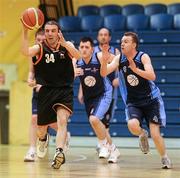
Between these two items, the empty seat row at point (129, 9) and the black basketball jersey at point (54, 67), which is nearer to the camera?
the black basketball jersey at point (54, 67)

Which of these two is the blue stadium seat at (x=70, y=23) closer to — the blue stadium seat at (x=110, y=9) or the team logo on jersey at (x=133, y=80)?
the blue stadium seat at (x=110, y=9)

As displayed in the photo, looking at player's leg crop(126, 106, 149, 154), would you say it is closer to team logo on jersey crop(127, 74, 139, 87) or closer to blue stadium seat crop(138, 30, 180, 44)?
team logo on jersey crop(127, 74, 139, 87)

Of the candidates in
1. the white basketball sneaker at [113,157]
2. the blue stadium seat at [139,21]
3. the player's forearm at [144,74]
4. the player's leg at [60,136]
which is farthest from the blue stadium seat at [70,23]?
Answer: the player's forearm at [144,74]

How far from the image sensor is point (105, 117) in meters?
10.8

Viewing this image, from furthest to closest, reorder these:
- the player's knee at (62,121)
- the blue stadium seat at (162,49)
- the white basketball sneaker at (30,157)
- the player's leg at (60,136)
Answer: the blue stadium seat at (162,49), the white basketball sneaker at (30,157), the player's knee at (62,121), the player's leg at (60,136)

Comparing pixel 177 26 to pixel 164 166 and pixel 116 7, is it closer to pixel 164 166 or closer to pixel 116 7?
pixel 116 7

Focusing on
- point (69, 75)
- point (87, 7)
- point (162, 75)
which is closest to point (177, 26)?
point (162, 75)

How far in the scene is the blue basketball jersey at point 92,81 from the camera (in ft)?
33.0

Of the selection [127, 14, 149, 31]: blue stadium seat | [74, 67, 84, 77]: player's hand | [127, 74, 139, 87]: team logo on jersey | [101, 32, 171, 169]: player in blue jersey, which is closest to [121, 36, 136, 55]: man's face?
[101, 32, 171, 169]: player in blue jersey

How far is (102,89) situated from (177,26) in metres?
4.57

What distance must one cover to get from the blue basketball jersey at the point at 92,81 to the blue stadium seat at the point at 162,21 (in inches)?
174

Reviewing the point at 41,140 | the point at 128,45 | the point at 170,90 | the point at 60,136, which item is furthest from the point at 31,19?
the point at 170,90

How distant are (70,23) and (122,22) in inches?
50.0

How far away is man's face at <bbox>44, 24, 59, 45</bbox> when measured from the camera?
322 inches
